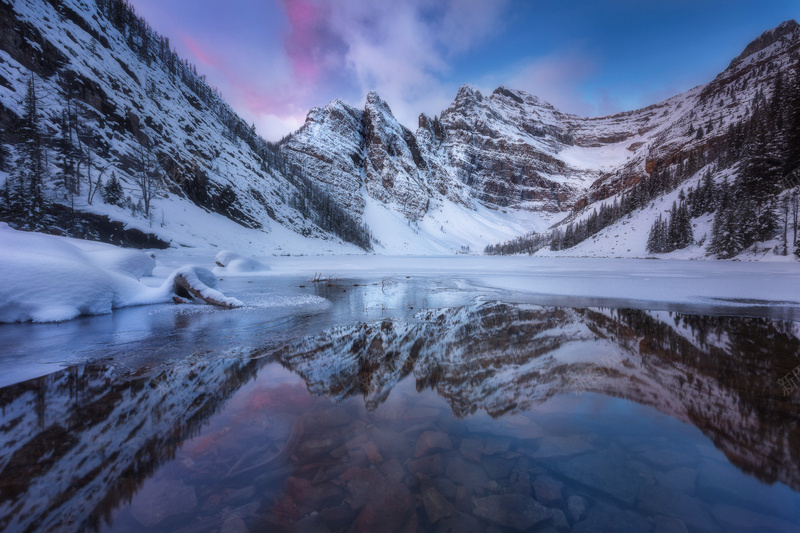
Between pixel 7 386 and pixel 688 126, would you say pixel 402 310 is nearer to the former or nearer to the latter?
pixel 7 386

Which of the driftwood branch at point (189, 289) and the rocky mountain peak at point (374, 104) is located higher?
the rocky mountain peak at point (374, 104)

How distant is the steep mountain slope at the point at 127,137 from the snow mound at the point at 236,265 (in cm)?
1524

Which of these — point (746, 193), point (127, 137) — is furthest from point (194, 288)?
point (746, 193)

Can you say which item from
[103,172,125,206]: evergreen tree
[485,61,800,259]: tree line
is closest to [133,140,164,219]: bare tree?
[103,172,125,206]: evergreen tree

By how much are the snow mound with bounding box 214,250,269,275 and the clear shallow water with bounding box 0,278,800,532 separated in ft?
58.6

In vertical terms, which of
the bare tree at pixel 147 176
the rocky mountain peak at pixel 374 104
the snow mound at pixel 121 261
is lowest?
the snow mound at pixel 121 261

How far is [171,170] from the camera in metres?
50.8

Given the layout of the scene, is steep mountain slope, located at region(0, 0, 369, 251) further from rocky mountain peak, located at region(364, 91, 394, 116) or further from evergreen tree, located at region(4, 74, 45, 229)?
rocky mountain peak, located at region(364, 91, 394, 116)

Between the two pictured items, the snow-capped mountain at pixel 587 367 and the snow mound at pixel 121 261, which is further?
the snow mound at pixel 121 261

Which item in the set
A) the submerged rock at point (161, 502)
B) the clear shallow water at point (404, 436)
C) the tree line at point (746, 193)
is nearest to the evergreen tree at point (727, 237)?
the tree line at point (746, 193)

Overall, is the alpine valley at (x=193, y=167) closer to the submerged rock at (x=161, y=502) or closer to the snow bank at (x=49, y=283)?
the snow bank at (x=49, y=283)

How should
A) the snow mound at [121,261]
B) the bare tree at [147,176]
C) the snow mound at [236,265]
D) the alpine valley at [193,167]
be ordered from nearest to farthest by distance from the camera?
1. the snow mound at [121,261]
2. the snow mound at [236,265]
3. the alpine valley at [193,167]
4. the bare tree at [147,176]

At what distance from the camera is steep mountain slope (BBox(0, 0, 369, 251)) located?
31.5 meters

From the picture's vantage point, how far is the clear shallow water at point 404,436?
81.3 inches
